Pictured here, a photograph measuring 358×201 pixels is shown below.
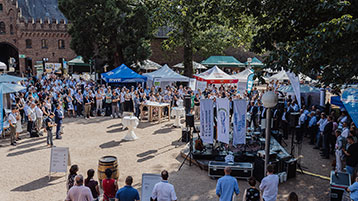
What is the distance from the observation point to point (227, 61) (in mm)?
41531

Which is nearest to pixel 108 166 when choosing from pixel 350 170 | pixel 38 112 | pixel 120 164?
pixel 120 164

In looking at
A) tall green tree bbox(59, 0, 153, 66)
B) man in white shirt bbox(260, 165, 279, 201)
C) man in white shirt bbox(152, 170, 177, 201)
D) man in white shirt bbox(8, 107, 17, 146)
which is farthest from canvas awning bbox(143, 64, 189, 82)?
man in white shirt bbox(152, 170, 177, 201)

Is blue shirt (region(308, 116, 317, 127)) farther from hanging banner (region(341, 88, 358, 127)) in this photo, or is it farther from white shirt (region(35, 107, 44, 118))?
white shirt (region(35, 107, 44, 118))

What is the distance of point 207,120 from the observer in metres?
10.9

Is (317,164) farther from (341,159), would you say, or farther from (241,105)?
(241,105)

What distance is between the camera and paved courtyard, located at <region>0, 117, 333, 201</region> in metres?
8.48

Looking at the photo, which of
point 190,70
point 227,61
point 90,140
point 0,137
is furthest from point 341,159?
point 227,61

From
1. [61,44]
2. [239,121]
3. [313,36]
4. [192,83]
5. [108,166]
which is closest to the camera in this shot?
[313,36]

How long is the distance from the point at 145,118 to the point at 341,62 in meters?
13.2

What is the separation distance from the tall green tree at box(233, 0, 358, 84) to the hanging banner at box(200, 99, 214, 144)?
255cm

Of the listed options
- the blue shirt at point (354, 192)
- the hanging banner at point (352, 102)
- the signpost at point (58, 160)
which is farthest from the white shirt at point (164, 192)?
the hanging banner at point (352, 102)

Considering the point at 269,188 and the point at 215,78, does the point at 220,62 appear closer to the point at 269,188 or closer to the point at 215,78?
the point at 215,78

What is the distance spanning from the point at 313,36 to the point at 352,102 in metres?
5.29

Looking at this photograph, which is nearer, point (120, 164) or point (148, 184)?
point (148, 184)
